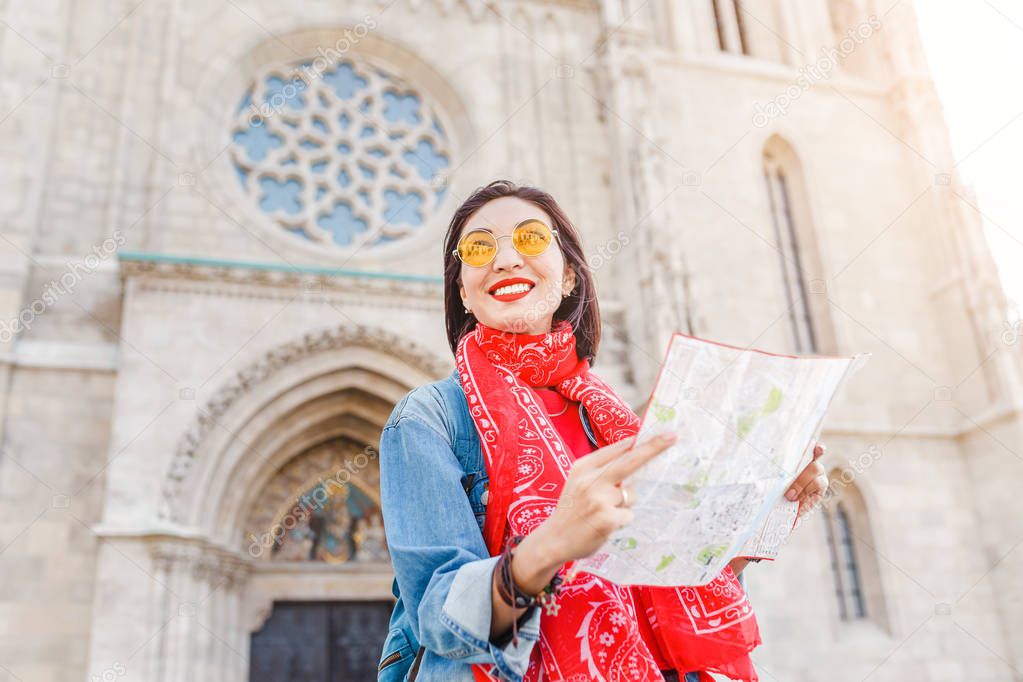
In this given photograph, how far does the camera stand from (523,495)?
1.21 meters

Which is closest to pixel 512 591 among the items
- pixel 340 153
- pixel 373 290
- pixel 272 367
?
pixel 272 367

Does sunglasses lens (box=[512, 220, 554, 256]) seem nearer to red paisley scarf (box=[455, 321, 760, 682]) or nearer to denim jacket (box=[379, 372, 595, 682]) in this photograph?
red paisley scarf (box=[455, 321, 760, 682])

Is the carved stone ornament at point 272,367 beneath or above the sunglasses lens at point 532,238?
above

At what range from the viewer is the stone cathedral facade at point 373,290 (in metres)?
7.17

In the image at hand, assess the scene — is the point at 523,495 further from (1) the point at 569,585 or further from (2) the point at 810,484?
(2) the point at 810,484

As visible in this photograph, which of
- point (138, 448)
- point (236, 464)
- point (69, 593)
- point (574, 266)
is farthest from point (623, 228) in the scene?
point (574, 266)

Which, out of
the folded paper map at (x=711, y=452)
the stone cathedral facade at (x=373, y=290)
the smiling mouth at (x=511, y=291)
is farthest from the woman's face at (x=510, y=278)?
the stone cathedral facade at (x=373, y=290)

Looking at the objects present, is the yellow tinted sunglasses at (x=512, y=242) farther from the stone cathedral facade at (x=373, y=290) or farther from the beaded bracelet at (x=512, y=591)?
the stone cathedral facade at (x=373, y=290)

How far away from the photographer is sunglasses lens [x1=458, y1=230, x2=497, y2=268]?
142 centimetres

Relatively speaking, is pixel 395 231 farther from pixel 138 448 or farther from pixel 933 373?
pixel 933 373

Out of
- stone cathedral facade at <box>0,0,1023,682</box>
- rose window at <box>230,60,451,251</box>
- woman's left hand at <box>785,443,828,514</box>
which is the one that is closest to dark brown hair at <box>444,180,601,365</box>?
woman's left hand at <box>785,443,828,514</box>

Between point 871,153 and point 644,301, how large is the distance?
4561 mm

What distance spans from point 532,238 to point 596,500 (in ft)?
1.94

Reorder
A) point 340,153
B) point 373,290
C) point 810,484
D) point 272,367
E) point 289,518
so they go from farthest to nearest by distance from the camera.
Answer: point 340,153
point 289,518
point 373,290
point 272,367
point 810,484
